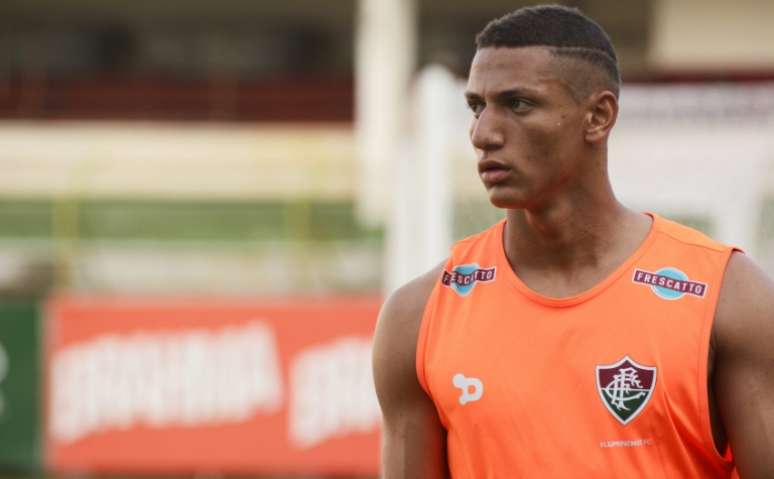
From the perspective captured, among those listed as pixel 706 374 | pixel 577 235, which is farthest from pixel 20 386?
pixel 706 374

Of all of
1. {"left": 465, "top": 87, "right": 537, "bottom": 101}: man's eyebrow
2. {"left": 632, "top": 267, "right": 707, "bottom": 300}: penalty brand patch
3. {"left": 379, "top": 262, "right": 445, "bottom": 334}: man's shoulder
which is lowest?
{"left": 379, "top": 262, "right": 445, "bottom": 334}: man's shoulder

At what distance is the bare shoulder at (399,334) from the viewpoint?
3.16 metres

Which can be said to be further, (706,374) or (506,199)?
(506,199)

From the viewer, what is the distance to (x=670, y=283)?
3041 millimetres

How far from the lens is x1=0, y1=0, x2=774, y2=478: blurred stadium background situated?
30.9ft

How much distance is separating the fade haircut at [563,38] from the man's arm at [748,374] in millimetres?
507

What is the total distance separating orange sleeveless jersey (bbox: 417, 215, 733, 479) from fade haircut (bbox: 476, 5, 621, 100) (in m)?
0.35

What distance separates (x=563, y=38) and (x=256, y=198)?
13.5 m

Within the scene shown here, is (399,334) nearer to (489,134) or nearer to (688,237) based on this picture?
(489,134)

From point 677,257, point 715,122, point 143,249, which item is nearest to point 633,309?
point 677,257

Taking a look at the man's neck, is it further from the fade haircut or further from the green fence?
the green fence

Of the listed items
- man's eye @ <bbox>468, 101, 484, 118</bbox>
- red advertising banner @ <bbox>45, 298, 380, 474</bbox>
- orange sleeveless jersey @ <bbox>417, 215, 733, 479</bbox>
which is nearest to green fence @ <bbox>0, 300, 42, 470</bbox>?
red advertising banner @ <bbox>45, 298, 380, 474</bbox>

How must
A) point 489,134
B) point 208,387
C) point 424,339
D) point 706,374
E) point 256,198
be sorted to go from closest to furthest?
point 706,374
point 489,134
point 424,339
point 208,387
point 256,198

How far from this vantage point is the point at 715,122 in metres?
10.0
